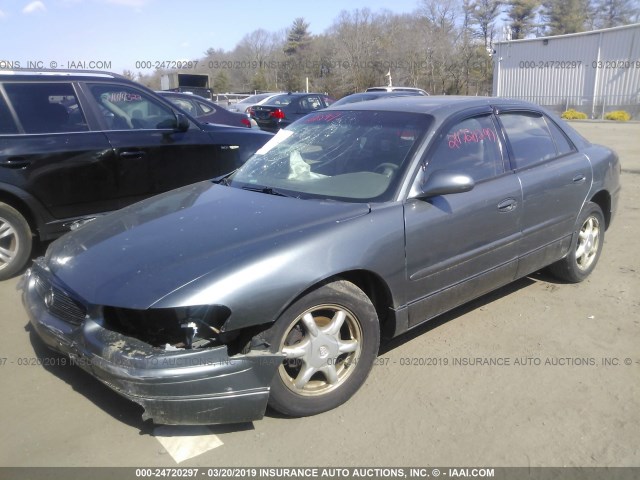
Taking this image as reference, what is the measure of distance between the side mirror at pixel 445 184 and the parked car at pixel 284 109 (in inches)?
495

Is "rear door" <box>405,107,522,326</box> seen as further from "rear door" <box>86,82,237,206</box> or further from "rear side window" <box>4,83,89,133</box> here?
"rear side window" <box>4,83,89,133</box>

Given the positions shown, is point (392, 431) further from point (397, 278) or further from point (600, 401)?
point (600, 401)

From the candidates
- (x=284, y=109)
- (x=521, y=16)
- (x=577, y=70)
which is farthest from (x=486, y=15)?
(x=284, y=109)

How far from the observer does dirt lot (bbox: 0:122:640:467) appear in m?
2.63

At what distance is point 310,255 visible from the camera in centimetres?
278

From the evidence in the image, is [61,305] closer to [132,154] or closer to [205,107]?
[132,154]

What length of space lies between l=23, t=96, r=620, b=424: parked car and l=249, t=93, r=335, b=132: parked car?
1189 cm

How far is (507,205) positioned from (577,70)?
28.6 meters

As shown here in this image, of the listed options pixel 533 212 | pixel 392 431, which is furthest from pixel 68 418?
pixel 533 212

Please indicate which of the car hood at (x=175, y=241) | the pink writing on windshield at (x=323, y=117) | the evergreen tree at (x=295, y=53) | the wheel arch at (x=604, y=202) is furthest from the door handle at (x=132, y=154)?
the evergreen tree at (x=295, y=53)

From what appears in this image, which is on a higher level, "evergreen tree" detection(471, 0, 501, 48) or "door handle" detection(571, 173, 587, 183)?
"evergreen tree" detection(471, 0, 501, 48)

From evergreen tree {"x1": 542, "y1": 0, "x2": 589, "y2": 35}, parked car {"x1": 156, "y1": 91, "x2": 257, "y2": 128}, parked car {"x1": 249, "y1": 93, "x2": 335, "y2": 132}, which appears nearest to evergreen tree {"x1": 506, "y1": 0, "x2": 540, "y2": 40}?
evergreen tree {"x1": 542, "y1": 0, "x2": 589, "y2": 35}

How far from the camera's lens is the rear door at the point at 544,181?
3.97m

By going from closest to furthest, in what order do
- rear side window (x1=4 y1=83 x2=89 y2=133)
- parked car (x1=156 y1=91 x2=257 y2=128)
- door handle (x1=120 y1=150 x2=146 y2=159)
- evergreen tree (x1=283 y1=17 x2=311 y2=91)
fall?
1. rear side window (x1=4 y1=83 x2=89 y2=133)
2. door handle (x1=120 y1=150 x2=146 y2=159)
3. parked car (x1=156 y1=91 x2=257 y2=128)
4. evergreen tree (x1=283 y1=17 x2=311 y2=91)
